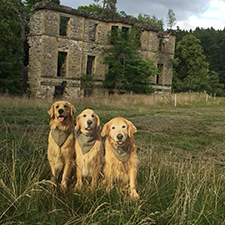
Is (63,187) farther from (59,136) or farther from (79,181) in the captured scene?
(59,136)

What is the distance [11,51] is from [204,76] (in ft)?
99.9

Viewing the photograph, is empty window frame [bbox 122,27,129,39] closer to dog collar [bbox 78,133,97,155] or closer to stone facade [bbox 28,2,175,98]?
stone facade [bbox 28,2,175,98]

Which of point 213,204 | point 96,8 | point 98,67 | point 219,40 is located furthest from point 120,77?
point 219,40

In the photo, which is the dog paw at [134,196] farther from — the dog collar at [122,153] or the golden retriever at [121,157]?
the dog collar at [122,153]

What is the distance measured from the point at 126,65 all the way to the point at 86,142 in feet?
85.2

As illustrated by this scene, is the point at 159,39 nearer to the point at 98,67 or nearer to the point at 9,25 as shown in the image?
the point at 98,67

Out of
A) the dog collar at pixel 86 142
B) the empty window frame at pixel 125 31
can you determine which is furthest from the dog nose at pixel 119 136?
the empty window frame at pixel 125 31

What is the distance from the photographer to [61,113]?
297 cm

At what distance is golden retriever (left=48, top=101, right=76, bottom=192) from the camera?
3.03 m

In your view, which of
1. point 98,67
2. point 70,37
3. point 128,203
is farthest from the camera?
point 98,67

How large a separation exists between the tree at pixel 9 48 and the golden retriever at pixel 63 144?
2076 centimetres

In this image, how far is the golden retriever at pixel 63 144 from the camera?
303cm

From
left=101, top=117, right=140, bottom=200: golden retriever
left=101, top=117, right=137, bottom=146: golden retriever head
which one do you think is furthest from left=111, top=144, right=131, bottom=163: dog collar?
left=101, top=117, right=137, bottom=146: golden retriever head

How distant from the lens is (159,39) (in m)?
33.4
